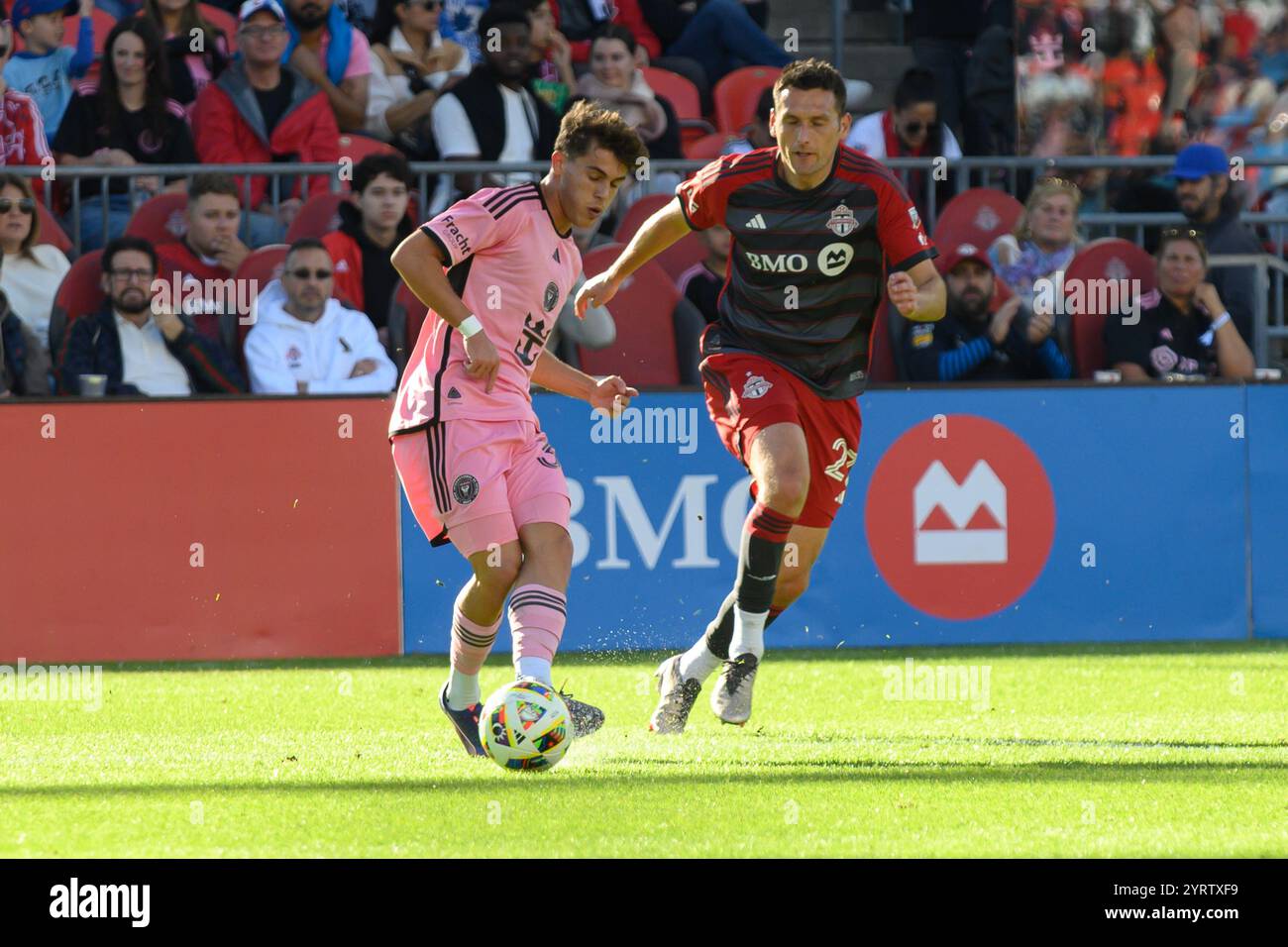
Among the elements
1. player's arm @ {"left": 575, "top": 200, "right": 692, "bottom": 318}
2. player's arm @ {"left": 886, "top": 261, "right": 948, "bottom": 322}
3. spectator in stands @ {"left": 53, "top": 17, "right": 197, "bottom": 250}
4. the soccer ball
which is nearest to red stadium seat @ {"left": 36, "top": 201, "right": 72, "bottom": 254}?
spectator in stands @ {"left": 53, "top": 17, "right": 197, "bottom": 250}

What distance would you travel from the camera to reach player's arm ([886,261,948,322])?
659 cm

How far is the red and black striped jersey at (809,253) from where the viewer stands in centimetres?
705

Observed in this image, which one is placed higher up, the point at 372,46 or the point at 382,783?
the point at 372,46

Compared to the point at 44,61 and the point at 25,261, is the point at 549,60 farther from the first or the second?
the point at 25,261

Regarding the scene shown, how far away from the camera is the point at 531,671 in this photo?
5.96 meters

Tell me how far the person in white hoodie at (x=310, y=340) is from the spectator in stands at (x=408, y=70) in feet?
6.99

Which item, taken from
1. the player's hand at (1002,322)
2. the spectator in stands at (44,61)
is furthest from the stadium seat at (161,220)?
the player's hand at (1002,322)

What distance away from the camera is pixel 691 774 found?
6.04 meters

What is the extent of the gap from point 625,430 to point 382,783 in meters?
4.86

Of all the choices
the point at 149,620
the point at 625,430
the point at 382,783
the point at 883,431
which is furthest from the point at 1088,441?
the point at 382,783

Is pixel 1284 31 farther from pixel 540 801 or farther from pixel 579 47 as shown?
pixel 540 801

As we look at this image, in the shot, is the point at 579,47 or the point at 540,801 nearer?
the point at 540,801

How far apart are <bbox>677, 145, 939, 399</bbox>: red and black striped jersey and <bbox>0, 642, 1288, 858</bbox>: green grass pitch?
142 centimetres

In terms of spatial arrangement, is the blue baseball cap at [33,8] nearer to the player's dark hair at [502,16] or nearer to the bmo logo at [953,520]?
the player's dark hair at [502,16]
